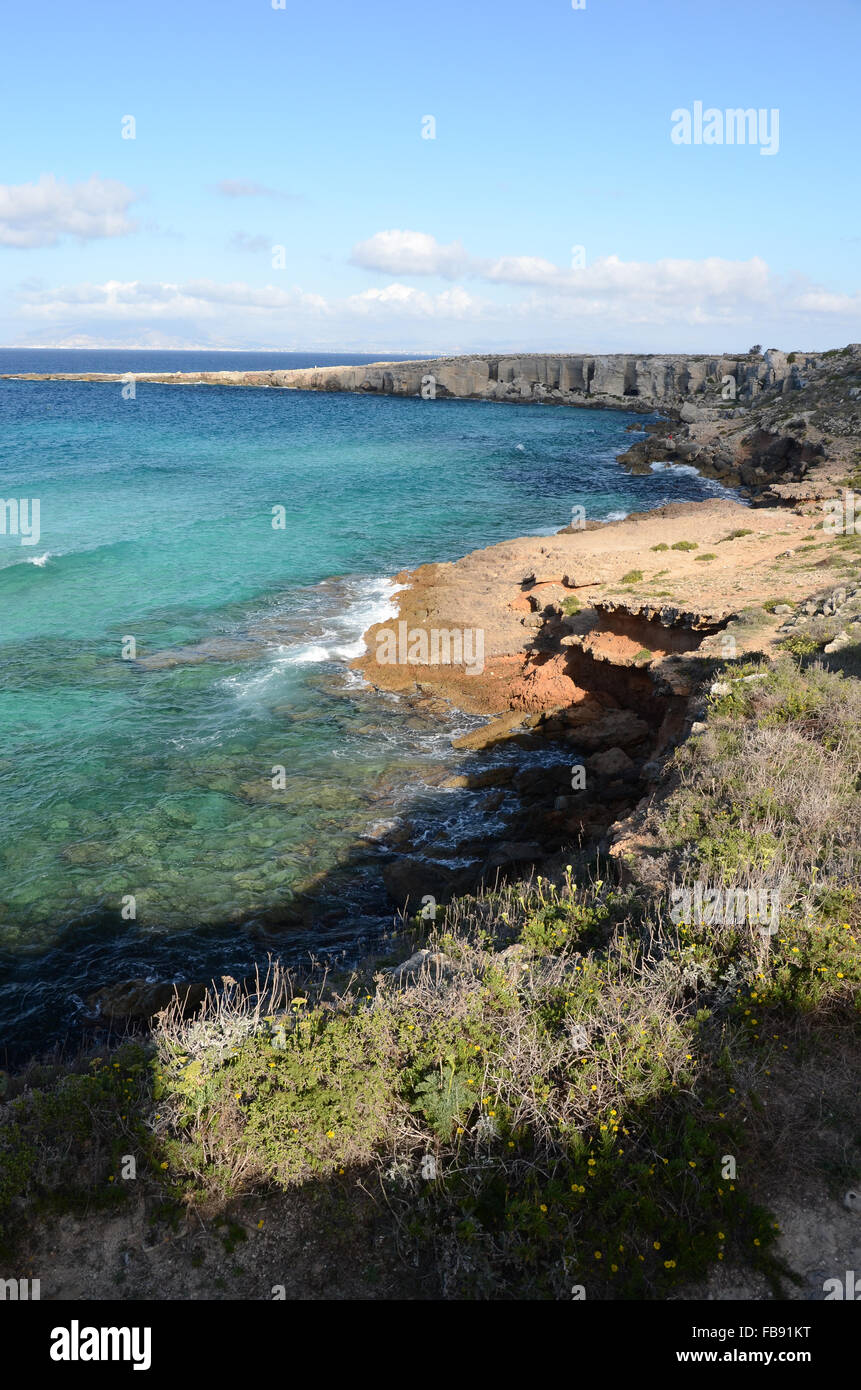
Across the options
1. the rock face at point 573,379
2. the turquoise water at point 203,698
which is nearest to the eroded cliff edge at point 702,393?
the rock face at point 573,379

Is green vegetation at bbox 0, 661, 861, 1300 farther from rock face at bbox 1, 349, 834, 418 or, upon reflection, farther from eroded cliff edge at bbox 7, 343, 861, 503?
rock face at bbox 1, 349, 834, 418

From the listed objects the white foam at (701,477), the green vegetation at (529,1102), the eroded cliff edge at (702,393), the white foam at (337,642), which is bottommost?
the green vegetation at (529,1102)

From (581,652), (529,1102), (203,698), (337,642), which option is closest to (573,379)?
(337,642)

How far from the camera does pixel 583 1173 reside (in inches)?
205

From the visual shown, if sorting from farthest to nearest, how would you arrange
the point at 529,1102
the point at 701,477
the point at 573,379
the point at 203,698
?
1. the point at 573,379
2. the point at 701,477
3. the point at 203,698
4. the point at 529,1102

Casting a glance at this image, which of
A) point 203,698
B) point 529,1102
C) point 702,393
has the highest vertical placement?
point 702,393

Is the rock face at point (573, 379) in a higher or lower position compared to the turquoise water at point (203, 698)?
higher

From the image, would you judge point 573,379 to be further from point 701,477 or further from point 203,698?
point 203,698

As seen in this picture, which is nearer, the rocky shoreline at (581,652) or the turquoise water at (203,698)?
the turquoise water at (203,698)

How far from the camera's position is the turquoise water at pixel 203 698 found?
42.1 feet

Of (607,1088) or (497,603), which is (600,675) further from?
(607,1088)

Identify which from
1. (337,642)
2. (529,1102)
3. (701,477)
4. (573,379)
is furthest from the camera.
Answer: (573,379)

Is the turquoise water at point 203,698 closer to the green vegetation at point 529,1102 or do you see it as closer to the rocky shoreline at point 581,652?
the rocky shoreline at point 581,652

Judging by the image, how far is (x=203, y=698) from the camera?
20453 millimetres
